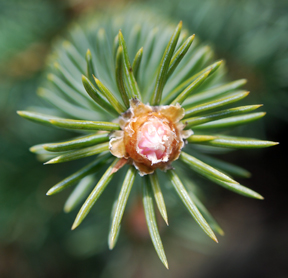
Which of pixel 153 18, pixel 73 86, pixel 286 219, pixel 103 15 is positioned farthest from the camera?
pixel 286 219

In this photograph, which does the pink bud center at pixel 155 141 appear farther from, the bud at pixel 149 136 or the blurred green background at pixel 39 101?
the blurred green background at pixel 39 101

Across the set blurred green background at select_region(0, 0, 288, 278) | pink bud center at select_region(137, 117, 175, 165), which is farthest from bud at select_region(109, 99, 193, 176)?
blurred green background at select_region(0, 0, 288, 278)

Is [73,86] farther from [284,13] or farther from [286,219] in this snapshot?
[286,219]

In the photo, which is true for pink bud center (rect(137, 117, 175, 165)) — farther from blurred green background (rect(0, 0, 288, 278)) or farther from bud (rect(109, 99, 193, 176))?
blurred green background (rect(0, 0, 288, 278))

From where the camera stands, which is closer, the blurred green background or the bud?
the bud

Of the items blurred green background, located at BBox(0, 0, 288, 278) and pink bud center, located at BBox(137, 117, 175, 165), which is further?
blurred green background, located at BBox(0, 0, 288, 278)

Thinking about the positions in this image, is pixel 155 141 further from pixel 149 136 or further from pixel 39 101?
pixel 39 101

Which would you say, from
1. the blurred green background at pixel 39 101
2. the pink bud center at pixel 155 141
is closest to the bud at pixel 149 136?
the pink bud center at pixel 155 141

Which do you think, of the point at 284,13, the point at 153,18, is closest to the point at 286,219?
the point at 284,13

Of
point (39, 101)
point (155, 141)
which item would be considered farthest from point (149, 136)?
point (39, 101)
